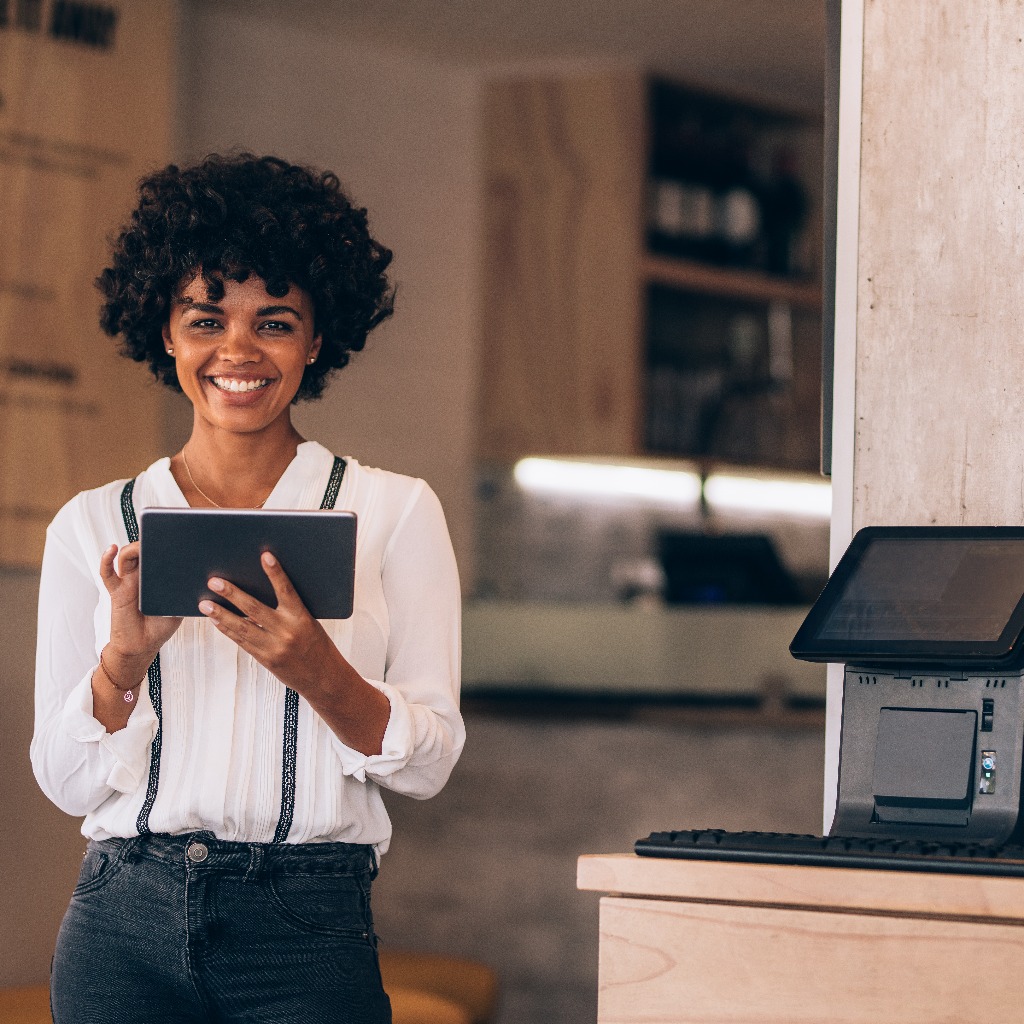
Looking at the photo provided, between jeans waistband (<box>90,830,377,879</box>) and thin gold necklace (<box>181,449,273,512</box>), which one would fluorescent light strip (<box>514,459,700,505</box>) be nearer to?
thin gold necklace (<box>181,449,273,512</box>)

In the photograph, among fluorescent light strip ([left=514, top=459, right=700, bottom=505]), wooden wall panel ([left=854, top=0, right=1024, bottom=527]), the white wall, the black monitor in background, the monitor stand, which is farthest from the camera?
fluorescent light strip ([left=514, top=459, right=700, bottom=505])

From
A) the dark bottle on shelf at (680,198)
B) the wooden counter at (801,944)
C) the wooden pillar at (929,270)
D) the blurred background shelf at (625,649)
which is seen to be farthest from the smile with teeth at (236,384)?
the dark bottle on shelf at (680,198)

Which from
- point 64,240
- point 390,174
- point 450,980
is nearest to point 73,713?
point 450,980

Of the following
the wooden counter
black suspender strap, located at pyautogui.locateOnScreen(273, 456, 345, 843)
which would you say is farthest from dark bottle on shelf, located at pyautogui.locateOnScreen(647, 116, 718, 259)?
the wooden counter

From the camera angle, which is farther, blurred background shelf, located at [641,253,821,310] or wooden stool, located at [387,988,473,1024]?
blurred background shelf, located at [641,253,821,310]

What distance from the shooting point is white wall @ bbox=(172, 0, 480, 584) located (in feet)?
12.4

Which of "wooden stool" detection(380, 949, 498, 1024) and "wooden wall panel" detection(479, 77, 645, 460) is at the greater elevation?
"wooden wall panel" detection(479, 77, 645, 460)

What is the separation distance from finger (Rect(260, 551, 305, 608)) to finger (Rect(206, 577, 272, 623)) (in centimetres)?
2

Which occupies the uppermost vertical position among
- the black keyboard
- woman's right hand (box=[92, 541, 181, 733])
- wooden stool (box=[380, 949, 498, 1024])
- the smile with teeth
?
the smile with teeth

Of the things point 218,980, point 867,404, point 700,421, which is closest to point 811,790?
point 700,421

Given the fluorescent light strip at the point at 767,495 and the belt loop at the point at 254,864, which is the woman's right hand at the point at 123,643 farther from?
the fluorescent light strip at the point at 767,495

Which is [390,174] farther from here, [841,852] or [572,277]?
[841,852]

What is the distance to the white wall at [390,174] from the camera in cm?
379

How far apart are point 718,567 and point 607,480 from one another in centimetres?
60
